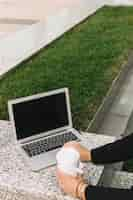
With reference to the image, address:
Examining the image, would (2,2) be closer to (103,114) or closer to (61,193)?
(103,114)

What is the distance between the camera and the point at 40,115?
198 cm

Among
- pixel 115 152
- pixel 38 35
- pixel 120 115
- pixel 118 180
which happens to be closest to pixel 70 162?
pixel 115 152

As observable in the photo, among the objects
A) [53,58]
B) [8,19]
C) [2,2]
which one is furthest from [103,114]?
[2,2]

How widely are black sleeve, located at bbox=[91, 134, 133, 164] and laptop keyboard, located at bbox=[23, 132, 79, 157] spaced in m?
0.29

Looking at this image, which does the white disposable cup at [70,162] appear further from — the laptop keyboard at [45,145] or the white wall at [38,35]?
the white wall at [38,35]

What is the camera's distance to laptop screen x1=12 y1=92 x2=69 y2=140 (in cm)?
194

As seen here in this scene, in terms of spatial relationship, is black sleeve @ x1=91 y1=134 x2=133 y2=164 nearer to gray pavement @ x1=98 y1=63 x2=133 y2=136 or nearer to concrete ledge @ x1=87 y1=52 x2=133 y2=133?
concrete ledge @ x1=87 y1=52 x2=133 y2=133

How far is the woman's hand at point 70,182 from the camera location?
1.54 meters

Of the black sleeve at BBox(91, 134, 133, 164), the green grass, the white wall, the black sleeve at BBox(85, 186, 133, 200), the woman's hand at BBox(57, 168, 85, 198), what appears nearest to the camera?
the black sleeve at BBox(85, 186, 133, 200)

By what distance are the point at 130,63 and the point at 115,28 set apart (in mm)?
1448

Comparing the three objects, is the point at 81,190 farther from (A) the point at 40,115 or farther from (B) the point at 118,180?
(B) the point at 118,180

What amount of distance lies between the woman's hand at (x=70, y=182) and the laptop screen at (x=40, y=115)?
44 centimetres

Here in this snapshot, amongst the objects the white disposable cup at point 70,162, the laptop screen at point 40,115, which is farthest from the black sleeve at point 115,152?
the laptop screen at point 40,115

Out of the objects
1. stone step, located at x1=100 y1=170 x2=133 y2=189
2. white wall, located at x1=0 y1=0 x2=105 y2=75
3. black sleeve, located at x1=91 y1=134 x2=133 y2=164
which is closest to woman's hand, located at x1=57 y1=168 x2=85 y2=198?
black sleeve, located at x1=91 y1=134 x2=133 y2=164
